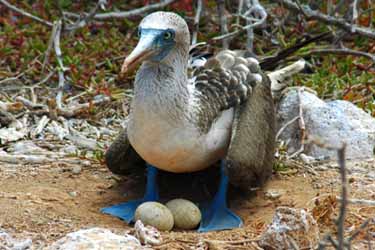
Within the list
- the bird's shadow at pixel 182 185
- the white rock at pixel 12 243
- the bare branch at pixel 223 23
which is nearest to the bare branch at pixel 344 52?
the bare branch at pixel 223 23

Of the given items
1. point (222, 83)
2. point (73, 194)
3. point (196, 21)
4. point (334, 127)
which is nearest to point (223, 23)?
point (196, 21)

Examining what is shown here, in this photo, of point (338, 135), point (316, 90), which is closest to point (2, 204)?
point (338, 135)

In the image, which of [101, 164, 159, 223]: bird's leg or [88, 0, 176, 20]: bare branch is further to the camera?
[88, 0, 176, 20]: bare branch

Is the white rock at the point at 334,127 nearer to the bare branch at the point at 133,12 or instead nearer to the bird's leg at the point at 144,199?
the bird's leg at the point at 144,199

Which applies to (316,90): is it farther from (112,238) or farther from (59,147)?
(112,238)

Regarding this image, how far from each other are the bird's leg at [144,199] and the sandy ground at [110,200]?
0.06 meters

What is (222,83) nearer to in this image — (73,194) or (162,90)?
(162,90)

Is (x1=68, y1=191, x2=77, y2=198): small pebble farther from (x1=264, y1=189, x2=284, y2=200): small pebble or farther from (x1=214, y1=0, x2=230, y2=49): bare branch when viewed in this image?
(x1=214, y1=0, x2=230, y2=49): bare branch

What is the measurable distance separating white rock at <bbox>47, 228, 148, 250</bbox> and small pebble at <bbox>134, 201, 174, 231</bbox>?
739 mm

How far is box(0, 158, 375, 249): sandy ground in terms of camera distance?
447 centimetres

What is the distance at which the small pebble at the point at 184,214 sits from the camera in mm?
4793

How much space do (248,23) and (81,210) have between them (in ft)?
8.96

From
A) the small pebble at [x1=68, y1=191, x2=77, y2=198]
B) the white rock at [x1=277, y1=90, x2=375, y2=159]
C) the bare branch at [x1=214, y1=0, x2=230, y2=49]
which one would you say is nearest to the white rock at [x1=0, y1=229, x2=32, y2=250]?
the small pebble at [x1=68, y1=191, x2=77, y2=198]

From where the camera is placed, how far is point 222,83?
507cm
